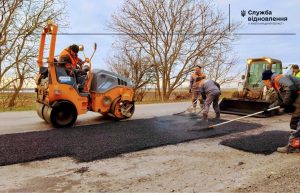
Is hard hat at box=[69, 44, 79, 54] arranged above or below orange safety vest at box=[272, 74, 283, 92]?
above

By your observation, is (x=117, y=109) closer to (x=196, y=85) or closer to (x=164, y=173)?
(x=196, y=85)

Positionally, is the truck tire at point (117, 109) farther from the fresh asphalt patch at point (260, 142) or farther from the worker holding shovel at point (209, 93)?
A: the fresh asphalt patch at point (260, 142)

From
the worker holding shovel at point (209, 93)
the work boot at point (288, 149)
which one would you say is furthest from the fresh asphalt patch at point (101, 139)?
the work boot at point (288, 149)

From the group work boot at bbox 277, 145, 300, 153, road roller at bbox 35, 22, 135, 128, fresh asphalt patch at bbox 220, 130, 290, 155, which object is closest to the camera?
work boot at bbox 277, 145, 300, 153

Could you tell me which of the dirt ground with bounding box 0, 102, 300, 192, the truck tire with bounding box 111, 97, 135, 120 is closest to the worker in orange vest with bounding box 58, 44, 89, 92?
the truck tire with bounding box 111, 97, 135, 120

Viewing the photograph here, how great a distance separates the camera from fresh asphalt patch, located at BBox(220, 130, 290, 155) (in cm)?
536

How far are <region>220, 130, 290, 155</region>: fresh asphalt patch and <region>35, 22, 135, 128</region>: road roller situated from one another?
337 cm

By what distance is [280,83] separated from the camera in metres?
5.31

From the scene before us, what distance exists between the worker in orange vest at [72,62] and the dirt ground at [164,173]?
9.80 feet

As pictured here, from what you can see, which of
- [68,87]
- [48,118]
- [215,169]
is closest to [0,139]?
[48,118]

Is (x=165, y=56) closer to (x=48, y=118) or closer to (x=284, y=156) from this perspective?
(x=48, y=118)

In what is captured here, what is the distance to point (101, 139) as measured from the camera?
6.05 metres

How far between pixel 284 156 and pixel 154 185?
246cm

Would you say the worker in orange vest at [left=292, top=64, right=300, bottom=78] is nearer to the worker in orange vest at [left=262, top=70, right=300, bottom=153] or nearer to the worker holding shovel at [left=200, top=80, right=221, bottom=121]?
the worker holding shovel at [left=200, top=80, right=221, bottom=121]
